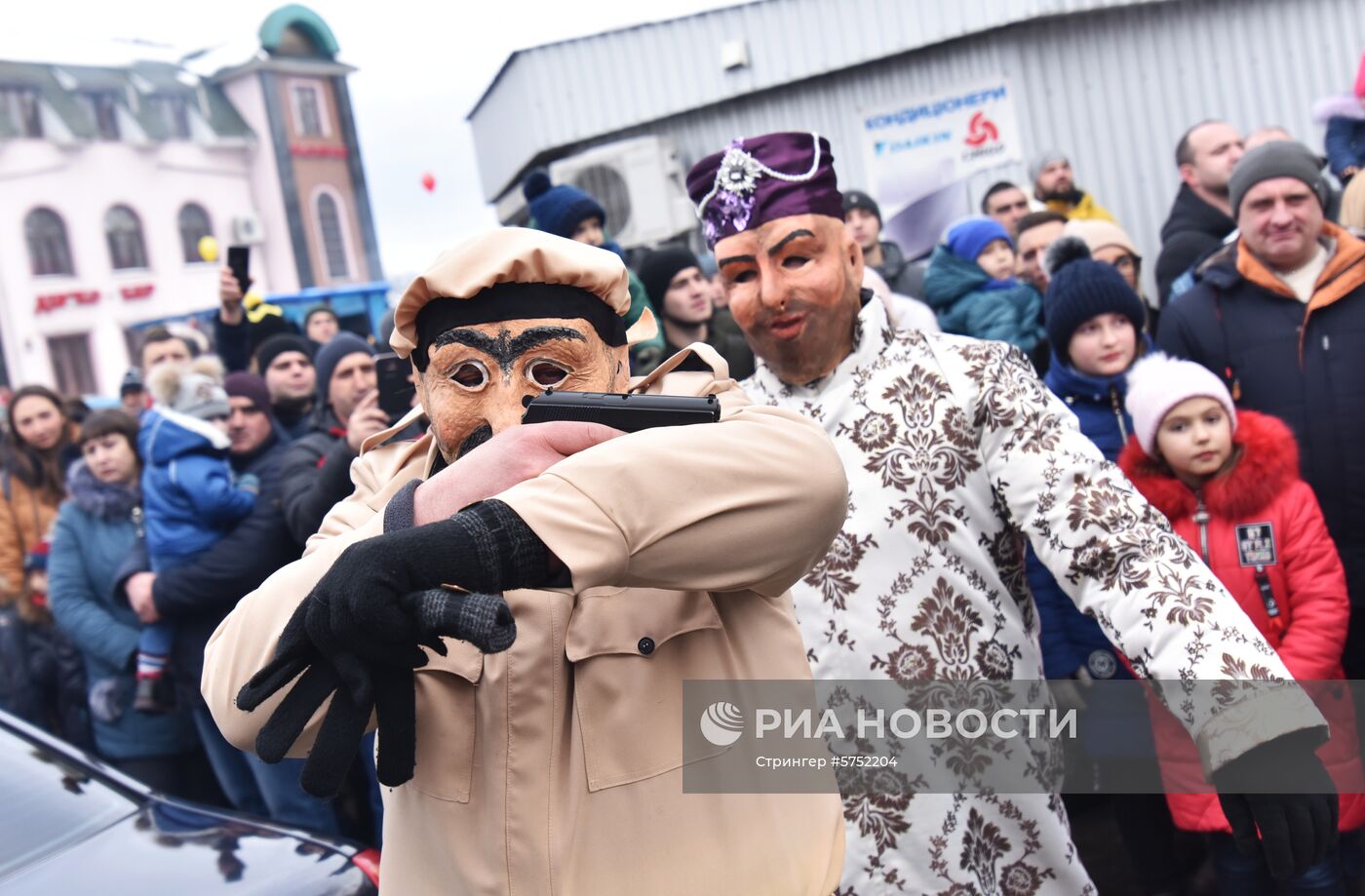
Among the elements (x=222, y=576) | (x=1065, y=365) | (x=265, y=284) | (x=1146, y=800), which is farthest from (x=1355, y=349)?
(x=265, y=284)

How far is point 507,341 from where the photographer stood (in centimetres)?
161

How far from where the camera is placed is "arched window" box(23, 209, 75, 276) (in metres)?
27.9

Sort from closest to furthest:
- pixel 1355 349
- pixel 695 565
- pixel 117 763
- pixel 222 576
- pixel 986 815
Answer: pixel 695 565 → pixel 986 815 → pixel 1355 349 → pixel 222 576 → pixel 117 763

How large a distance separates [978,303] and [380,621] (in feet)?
14.2

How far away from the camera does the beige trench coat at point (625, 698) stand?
4.49 ft

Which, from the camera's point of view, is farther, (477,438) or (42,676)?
(42,676)

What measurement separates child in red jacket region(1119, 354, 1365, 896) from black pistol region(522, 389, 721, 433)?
2.28 meters

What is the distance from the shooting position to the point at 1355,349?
3578 millimetres

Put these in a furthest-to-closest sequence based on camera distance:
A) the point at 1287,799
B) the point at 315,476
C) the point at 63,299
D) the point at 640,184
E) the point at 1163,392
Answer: the point at 63,299 < the point at 640,184 < the point at 315,476 < the point at 1163,392 < the point at 1287,799

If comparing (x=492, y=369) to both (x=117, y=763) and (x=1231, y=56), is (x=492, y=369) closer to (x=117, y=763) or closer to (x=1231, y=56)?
(x=117, y=763)

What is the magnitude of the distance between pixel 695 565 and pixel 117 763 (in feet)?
14.7

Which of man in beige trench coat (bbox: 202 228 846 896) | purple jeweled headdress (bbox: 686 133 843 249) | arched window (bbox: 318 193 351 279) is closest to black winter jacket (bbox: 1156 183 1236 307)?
purple jeweled headdress (bbox: 686 133 843 249)

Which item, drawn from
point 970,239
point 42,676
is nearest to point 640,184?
point 970,239

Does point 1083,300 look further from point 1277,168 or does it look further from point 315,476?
point 315,476
